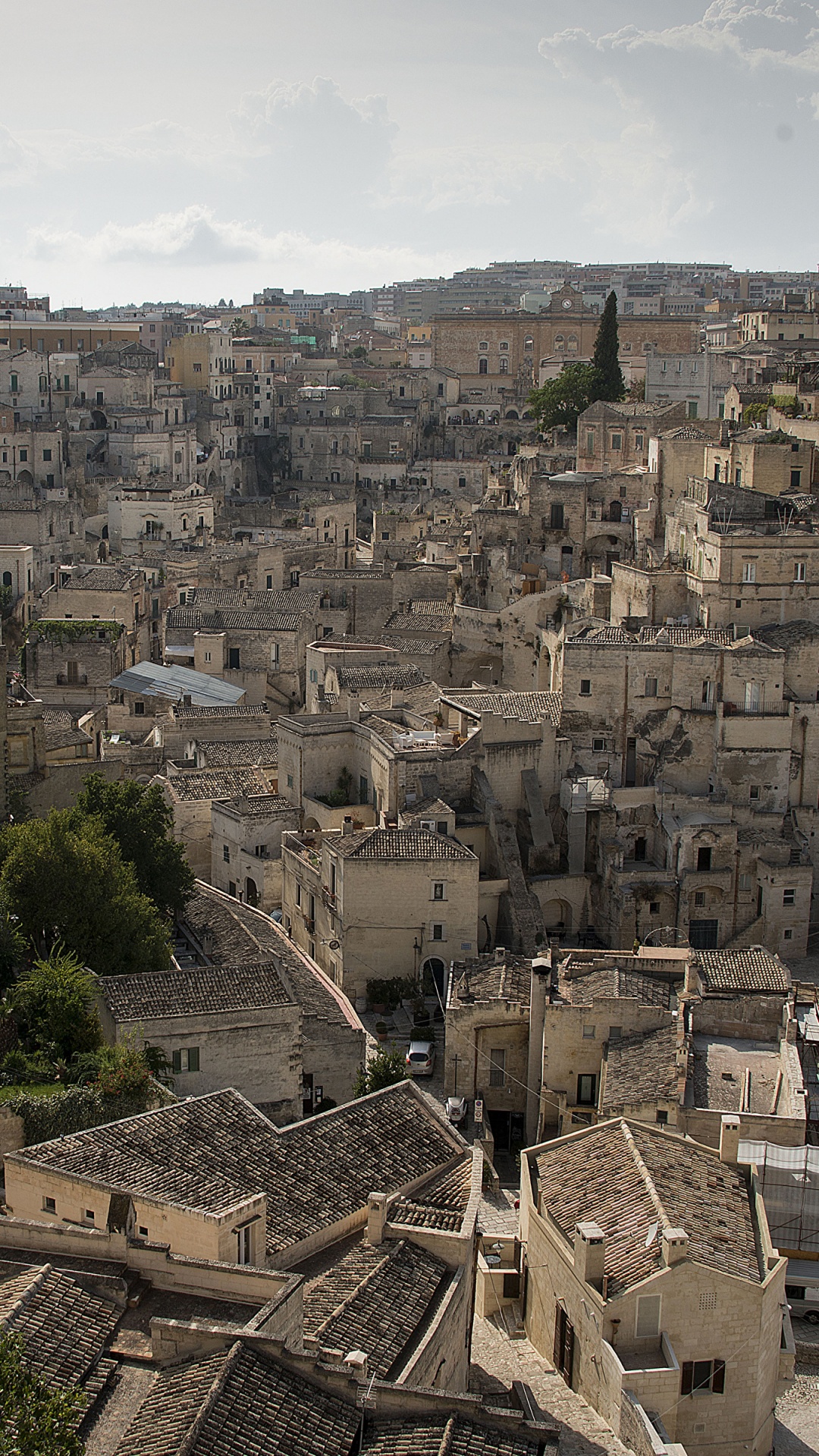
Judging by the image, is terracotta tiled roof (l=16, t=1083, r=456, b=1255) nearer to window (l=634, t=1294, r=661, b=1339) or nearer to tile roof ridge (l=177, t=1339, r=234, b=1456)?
tile roof ridge (l=177, t=1339, r=234, b=1456)

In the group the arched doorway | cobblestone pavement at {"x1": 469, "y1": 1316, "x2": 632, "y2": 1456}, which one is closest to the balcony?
the arched doorway

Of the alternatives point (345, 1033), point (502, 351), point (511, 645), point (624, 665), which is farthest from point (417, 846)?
point (502, 351)

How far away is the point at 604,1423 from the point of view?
1970cm

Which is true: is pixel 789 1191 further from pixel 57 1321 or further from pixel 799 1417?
pixel 57 1321

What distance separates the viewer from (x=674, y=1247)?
2020cm

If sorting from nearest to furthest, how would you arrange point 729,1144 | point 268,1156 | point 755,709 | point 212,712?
point 268,1156 → point 729,1144 → point 755,709 → point 212,712

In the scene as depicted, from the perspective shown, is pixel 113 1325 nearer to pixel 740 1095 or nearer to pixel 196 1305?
pixel 196 1305

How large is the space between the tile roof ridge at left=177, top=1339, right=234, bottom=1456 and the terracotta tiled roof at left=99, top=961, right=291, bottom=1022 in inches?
390

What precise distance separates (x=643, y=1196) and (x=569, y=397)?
50.9 m

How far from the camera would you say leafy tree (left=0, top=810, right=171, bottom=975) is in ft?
96.3

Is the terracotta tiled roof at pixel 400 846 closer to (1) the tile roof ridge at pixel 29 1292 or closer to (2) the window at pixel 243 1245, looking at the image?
(2) the window at pixel 243 1245

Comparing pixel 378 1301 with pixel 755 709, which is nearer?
pixel 378 1301

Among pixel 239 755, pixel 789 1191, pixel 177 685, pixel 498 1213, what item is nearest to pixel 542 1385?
pixel 498 1213

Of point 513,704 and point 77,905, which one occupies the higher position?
point 513,704
